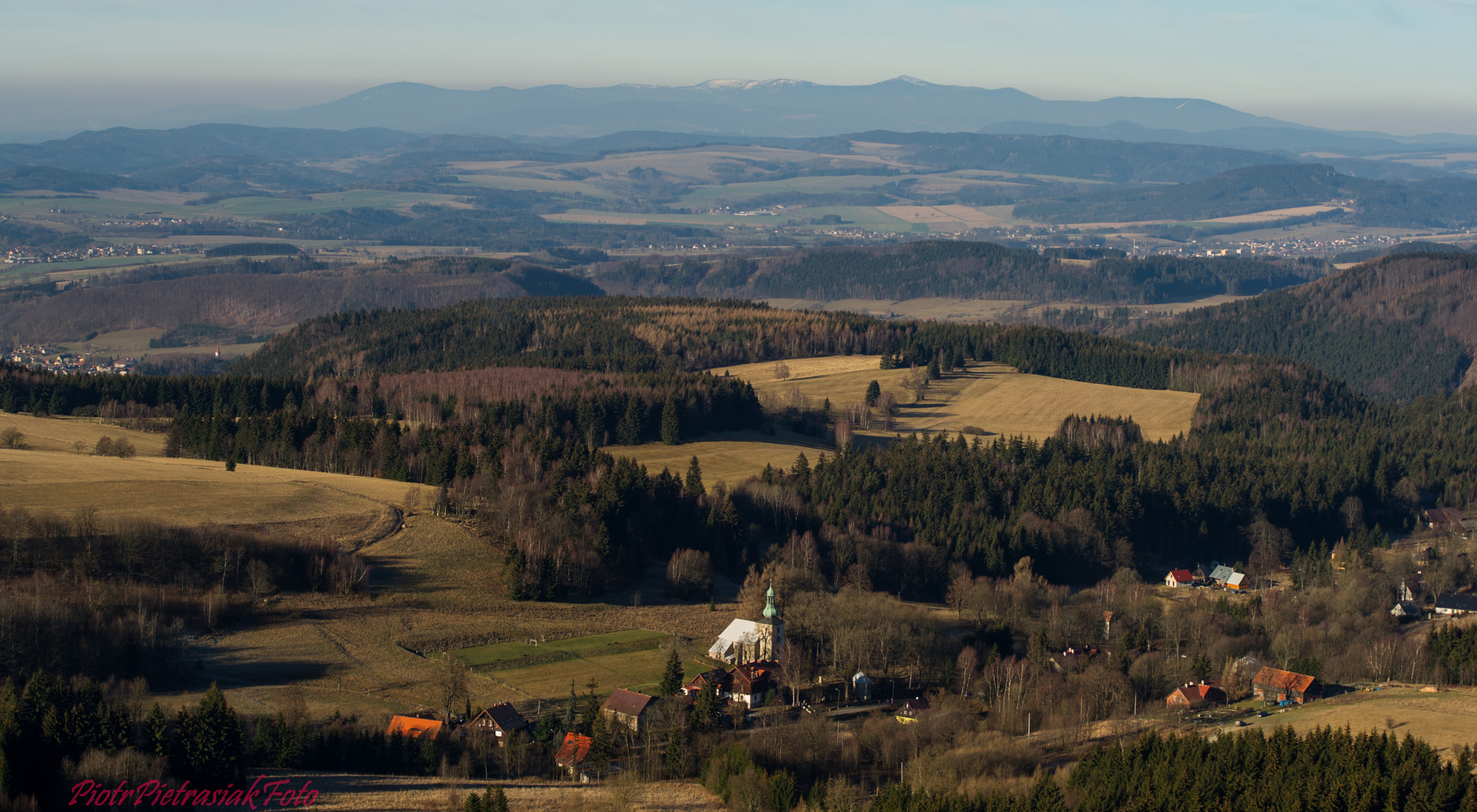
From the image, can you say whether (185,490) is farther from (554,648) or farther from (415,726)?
(415,726)

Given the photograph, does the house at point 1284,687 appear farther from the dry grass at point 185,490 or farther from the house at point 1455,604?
the dry grass at point 185,490

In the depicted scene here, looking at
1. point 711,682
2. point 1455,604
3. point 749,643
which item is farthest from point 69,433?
point 1455,604

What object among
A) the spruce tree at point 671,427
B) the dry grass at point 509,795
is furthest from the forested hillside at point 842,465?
the dry grass at point 509,795

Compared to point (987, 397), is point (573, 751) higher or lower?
higher

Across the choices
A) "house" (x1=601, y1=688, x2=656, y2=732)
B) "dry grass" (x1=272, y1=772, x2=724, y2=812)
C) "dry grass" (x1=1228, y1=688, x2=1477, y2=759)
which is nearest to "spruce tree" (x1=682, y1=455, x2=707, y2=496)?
"house" (x1=601, y1=688, x2=656, y2=732)

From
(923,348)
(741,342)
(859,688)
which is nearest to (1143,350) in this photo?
(923,348)

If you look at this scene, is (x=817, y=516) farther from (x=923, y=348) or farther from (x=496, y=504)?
(x=923, y=348)
